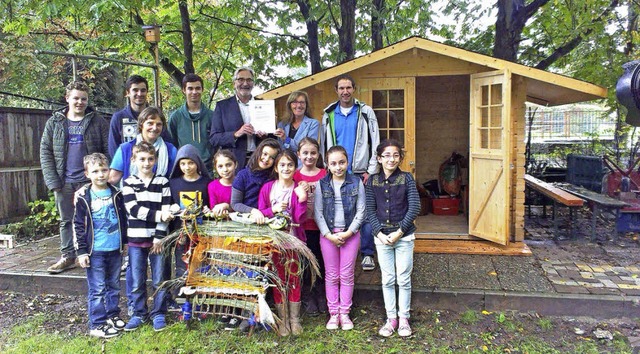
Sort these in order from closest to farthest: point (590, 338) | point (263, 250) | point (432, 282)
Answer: point (263, 250) → point (590, 338) → point (432, 282)

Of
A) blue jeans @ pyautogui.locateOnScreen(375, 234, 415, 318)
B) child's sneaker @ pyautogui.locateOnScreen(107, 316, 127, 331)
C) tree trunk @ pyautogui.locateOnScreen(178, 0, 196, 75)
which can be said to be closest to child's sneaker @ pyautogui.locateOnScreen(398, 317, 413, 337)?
blue jeans @ pyautogui.locateOnScreen(375, 234, 415, 318)

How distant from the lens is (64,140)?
14.9ft

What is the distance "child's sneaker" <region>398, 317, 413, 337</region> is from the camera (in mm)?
3691

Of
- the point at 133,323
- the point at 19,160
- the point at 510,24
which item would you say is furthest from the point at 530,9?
the point at 19,160

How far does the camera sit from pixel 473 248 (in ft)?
18.5

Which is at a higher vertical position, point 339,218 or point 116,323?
point 339,218

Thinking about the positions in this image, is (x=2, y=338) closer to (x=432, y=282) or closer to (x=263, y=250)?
(x=263, y=250)

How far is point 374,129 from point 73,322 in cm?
328

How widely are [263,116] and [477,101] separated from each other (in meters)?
2.85

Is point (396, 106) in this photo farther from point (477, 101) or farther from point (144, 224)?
point (144, 224)

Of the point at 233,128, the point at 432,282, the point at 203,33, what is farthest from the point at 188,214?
the point at 203,33

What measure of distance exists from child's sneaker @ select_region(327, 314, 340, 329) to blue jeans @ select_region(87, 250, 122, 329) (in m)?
1.75

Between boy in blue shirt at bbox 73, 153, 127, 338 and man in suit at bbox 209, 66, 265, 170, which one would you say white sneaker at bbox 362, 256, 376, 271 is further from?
boy in blue shirt at bbox 73, 153, 127, 338

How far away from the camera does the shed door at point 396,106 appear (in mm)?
5965
